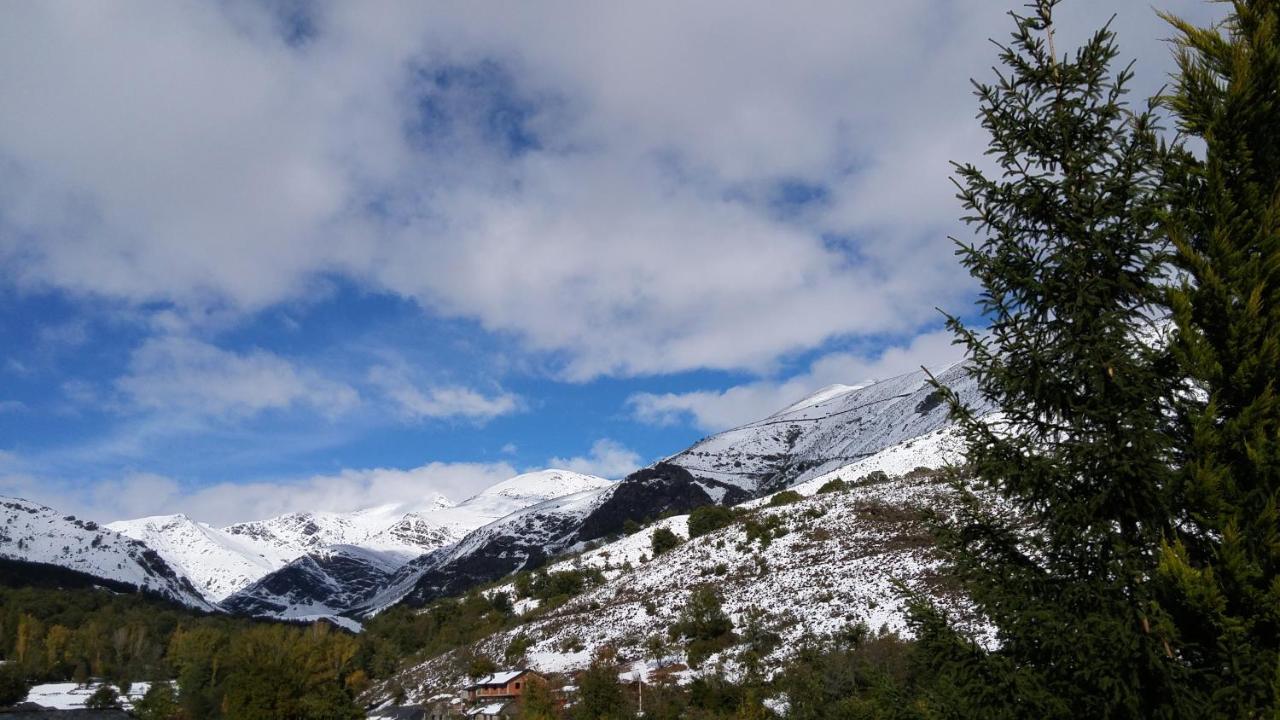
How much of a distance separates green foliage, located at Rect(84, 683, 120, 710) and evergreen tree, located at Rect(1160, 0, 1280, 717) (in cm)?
12521

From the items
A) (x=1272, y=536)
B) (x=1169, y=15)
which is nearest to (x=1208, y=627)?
(x=1272, y=536)

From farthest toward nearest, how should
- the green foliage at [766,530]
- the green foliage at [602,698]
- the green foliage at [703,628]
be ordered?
the green foliage at [766,530] → the green foliage at [703,628] → the green foliage at [602,698]

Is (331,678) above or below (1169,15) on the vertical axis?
below

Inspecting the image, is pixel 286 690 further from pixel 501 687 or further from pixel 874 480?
pixel 874 480

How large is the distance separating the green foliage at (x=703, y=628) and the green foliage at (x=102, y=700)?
89190mm

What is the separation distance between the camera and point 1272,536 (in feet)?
14.7

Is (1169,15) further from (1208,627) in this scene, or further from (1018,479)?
(1208,627)

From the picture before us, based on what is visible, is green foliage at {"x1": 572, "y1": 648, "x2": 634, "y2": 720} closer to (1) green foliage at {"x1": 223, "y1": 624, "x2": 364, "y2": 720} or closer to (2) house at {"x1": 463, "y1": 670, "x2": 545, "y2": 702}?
(2) house at {"x1": 463, "y1": 670, "x2": 545, "y2": 702}

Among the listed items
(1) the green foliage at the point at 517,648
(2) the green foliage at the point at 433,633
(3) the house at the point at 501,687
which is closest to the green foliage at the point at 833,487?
(1) the green foliage at the point at 517,648

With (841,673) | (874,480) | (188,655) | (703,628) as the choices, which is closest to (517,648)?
(703,628)

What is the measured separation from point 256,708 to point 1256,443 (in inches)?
2551

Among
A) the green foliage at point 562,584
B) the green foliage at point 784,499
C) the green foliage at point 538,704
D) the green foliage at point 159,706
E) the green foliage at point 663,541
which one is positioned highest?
the green foliage at point 784,499

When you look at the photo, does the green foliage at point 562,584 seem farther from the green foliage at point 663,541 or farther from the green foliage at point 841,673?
the green foliage at point 841,673

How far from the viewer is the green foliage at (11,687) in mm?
87750
